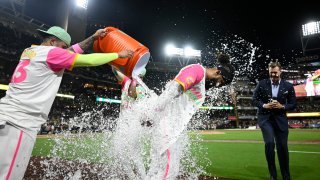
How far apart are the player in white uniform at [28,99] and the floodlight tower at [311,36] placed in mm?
54177

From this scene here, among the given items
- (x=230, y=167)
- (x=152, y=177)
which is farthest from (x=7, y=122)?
(x=230, y=167)

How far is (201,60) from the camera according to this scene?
57.8 metres

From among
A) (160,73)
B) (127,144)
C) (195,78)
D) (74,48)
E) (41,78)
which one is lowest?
(127,144)

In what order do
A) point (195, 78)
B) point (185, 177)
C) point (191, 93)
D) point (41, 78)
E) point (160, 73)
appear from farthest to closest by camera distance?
point (160, 73)
point (185, 177)
point (191, 93)
point (195, 78)
point (41, 78)

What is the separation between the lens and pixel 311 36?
48.5 metres

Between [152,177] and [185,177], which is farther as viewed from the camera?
[185,177]

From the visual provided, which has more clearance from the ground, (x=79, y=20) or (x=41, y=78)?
(x=79, y=20)

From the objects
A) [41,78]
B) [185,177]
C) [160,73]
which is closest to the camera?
[41,78]

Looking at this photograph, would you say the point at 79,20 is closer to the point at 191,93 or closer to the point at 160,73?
the point at 160,73

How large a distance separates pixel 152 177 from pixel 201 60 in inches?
2214

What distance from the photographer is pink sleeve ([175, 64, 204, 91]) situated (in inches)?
112

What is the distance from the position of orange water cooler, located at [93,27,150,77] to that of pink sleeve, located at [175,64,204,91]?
64 centimetres

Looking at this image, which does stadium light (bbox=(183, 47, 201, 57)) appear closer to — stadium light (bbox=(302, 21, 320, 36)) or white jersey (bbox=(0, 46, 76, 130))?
stadium light (bbox=(302, 21, 320, 36))

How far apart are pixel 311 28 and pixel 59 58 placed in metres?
54.7
